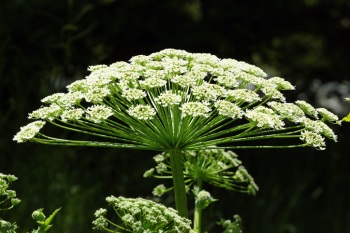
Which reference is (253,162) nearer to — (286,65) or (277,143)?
(277,143)

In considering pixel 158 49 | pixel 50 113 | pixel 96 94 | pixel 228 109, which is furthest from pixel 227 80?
pixel 158 49

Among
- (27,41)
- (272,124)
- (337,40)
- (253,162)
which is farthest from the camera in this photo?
(337,40)

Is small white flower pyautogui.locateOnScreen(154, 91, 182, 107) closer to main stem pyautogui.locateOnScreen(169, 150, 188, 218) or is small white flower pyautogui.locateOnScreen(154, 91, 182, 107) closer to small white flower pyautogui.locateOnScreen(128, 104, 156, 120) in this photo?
small white flower pyautogui.locateOnScreen(128, 104, 156, 120)

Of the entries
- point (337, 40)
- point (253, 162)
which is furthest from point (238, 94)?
point (337, 40)

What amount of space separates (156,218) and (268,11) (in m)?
7.55

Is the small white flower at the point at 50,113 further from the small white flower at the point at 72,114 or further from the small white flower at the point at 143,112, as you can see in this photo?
the small white flower at the point at 143,112

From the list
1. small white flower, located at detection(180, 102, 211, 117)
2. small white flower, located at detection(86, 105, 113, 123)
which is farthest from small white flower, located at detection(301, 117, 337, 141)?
small white flower, located at detection(86, 105, 113, 123)

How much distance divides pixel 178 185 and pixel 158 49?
20.0ft

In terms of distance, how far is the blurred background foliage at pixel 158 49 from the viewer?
20.6 ft

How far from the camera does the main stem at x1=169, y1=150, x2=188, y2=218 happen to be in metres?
2.43

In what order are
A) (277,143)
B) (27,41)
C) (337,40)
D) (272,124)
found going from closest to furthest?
(272,124), (27,41), (277,143), (337,40)

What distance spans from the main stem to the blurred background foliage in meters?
3.04

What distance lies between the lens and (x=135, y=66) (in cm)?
256

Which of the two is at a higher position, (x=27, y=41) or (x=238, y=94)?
(x=27, y=41)
